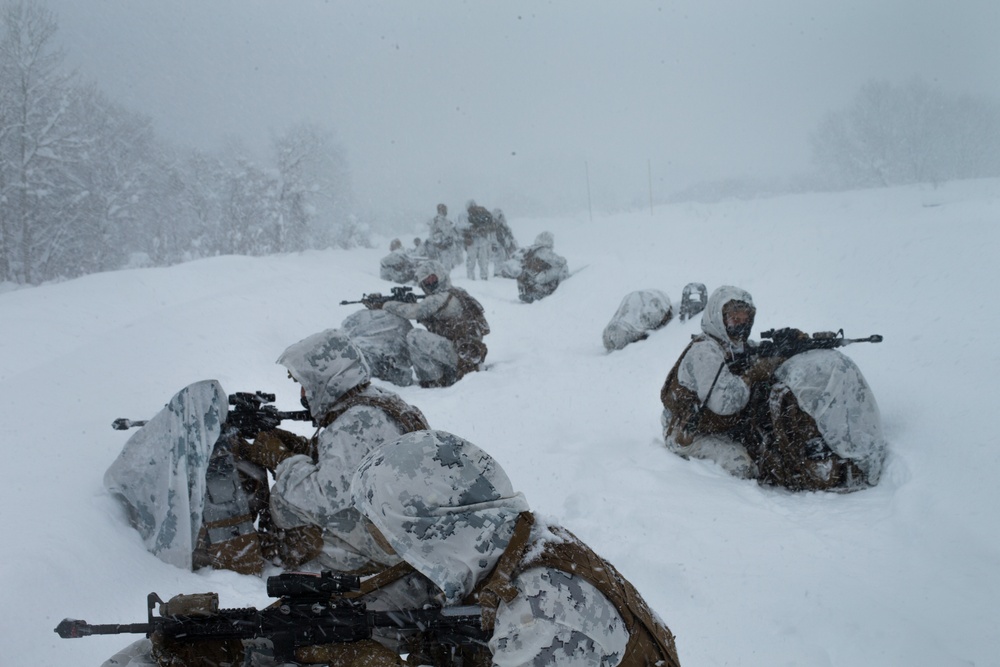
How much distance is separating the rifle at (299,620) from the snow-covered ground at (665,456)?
1.10m

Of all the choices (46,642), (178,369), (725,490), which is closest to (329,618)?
(46,642)

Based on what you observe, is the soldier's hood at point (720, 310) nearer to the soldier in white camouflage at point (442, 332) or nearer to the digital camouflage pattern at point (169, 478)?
the digital camouflage pattern at point (169, 478)

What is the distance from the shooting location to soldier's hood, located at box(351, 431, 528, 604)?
1.66 m

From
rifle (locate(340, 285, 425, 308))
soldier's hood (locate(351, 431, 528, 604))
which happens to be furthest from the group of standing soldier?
soldier's hood (locate(351, 431, 528, 604))

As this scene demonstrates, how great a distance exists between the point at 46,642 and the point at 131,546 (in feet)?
2.38

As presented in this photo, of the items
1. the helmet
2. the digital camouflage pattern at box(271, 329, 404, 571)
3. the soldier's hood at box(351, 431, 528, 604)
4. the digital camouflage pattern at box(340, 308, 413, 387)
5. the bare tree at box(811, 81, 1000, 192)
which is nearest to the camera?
the soldier's hood at box(351, 431, 528, 604)

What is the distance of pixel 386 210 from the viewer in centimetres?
5403

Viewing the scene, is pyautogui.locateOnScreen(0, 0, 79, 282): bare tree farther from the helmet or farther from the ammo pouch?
the ammo pouch

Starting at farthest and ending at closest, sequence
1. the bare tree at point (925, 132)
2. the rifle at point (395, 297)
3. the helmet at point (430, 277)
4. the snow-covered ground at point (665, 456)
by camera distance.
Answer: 1. the bare tree at point (925, 132)
2. the rifle at point (395, 297)
3. the helmet at point (430, 277)
4. the snow-covered ground at point (665, 456)

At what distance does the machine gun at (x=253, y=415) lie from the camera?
353 cm

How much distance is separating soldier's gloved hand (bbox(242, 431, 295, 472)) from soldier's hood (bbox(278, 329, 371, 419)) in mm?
387

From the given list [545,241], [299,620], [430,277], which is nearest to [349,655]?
[299,620]

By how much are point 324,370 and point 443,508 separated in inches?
70.8

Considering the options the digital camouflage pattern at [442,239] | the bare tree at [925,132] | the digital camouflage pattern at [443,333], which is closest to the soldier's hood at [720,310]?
the digital camouflage pattern at [443,333]
